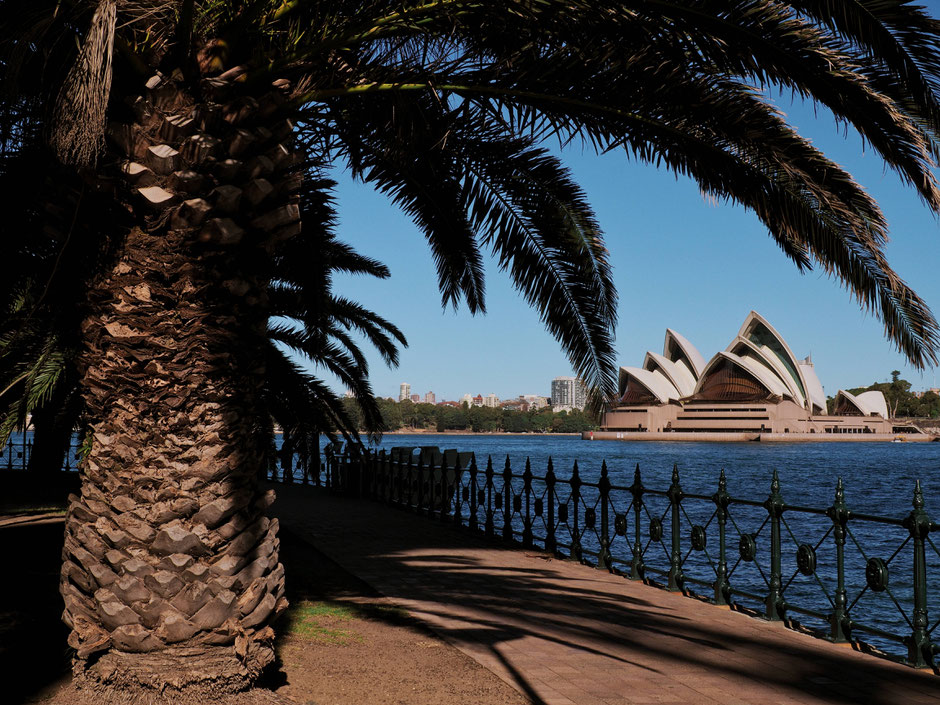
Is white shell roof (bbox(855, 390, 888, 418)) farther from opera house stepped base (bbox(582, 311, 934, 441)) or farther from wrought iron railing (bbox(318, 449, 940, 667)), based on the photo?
wrought iron railing (bbox(318, 449, 940, 667))

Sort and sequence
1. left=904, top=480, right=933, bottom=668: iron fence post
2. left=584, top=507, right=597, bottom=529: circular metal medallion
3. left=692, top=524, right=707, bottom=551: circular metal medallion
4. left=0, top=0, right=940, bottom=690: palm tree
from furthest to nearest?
left=584, top=507, right=597, bottom=529: circular metal medallion < left=692, top=524, right=707, bottom=551: circular metal medallion < left=904, top=480, right=933, bottom=668: iron fence post < left=0, top=0, right=940, bottom=690: palm tree

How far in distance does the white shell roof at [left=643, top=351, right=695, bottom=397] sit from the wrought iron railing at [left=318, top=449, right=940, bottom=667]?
6840 cm

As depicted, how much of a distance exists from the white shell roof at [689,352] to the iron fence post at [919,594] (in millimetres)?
85010

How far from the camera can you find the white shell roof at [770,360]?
86.8 metres

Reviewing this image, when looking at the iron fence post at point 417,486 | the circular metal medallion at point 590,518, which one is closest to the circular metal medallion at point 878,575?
the circular metal medallion at point 590,518

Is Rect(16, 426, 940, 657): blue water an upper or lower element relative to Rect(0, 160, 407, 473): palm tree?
lower

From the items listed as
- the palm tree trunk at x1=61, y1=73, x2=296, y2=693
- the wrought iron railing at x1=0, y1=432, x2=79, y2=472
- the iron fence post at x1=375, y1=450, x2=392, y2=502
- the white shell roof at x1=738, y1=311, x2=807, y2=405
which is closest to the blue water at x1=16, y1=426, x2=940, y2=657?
the wrought iron railing at x1=0, y1=432, x2=79, y2=472

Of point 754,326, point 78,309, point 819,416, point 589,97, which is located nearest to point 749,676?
point 589,97

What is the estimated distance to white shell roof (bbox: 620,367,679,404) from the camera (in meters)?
91.1

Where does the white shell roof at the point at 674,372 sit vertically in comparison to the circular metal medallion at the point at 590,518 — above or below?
above

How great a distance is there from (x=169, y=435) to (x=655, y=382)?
92209mm

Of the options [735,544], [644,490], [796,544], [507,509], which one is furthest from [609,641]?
[735,544]

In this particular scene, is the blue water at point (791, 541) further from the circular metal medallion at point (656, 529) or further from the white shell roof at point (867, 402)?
the white shell roof at point (867, 402)

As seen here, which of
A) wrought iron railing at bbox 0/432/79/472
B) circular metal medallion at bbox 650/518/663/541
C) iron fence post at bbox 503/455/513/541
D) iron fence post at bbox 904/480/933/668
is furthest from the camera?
wrought iron railing at bbox 0/432/79/472
